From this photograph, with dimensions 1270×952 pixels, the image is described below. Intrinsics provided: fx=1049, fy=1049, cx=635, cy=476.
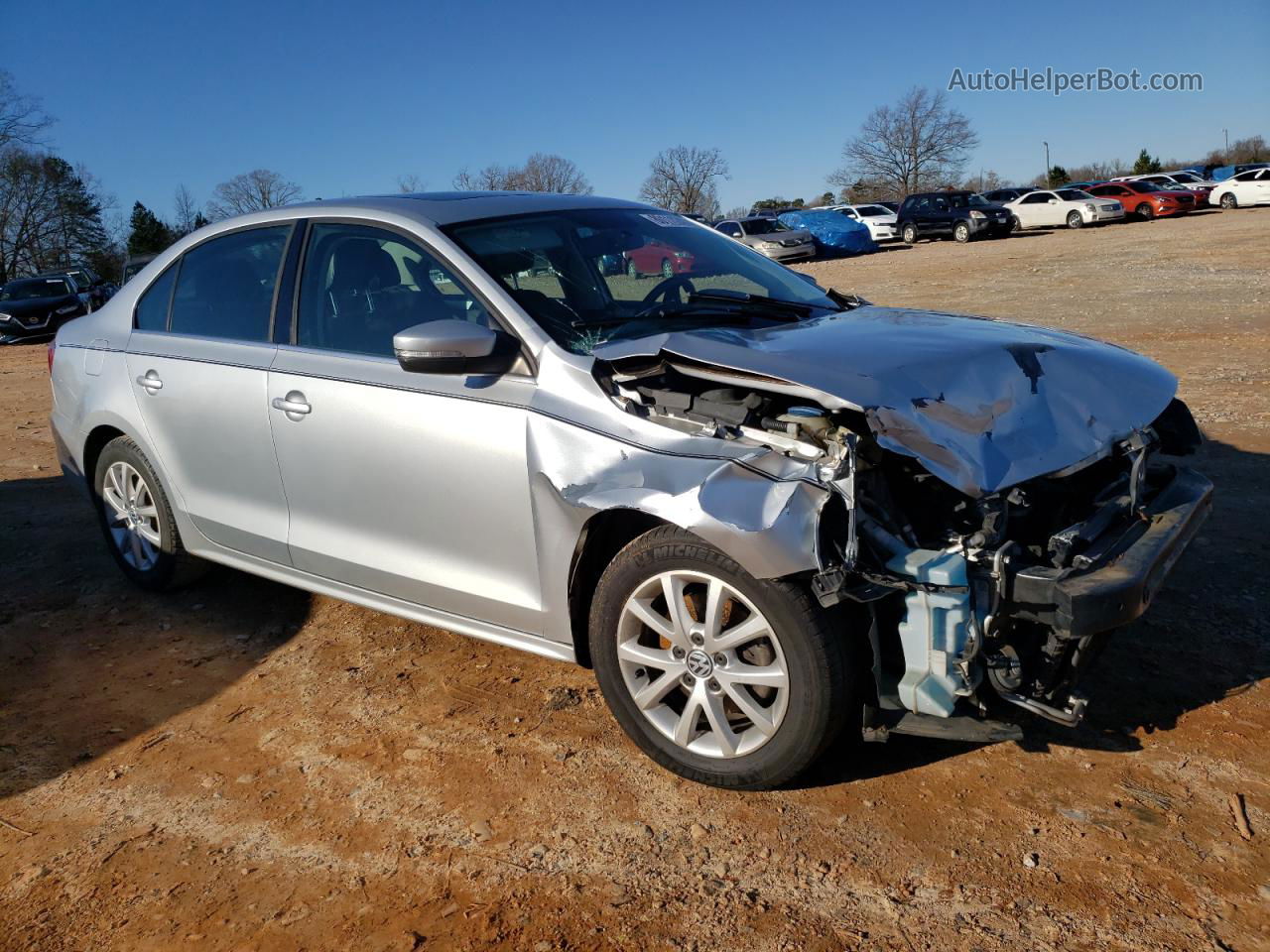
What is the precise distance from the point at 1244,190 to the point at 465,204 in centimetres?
3844

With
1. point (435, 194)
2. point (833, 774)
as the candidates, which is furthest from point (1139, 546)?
A: point (435, 194)

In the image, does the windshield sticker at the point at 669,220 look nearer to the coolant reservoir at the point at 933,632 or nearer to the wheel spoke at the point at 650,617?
the wheel spoke at the point at 650,617

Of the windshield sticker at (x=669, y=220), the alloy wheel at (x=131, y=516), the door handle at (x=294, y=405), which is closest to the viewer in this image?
the door handle at (x=294, y=405)

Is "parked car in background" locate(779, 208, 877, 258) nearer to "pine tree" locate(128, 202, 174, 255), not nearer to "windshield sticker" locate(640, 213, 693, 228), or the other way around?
"windshield sticker" locate(640, 213, 693, 228)

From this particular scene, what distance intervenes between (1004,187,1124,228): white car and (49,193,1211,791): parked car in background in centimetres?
3192

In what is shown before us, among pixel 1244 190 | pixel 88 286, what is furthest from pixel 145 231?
pixel 1244 190

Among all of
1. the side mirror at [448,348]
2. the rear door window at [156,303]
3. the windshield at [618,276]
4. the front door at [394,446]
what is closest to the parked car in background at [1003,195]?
the windshield at [618,276]

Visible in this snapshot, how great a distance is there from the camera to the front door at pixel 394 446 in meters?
3.44

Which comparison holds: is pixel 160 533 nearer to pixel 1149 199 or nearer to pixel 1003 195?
pixel 1149 199

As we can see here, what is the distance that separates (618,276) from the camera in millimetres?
3980

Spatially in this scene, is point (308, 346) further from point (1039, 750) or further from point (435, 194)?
point (1039, 750)

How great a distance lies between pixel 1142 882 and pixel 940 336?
1738mm

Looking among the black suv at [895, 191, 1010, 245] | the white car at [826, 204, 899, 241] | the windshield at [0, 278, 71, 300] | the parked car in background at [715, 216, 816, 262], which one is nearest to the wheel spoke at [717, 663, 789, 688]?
the windshield at [0, 278, 71, 300]

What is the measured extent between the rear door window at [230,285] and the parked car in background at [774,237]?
22.9m
